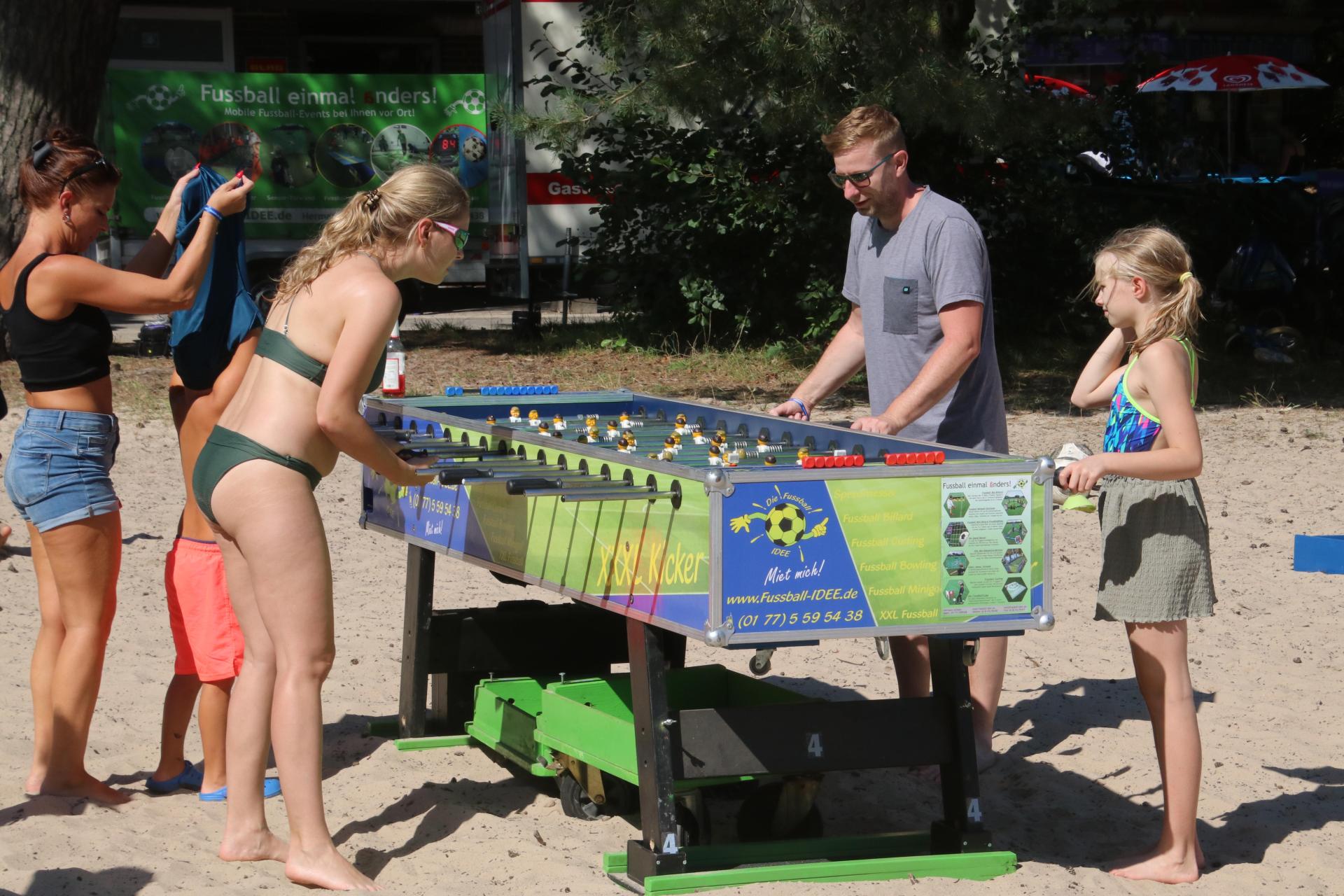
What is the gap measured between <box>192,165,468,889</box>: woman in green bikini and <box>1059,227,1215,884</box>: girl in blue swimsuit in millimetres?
1769

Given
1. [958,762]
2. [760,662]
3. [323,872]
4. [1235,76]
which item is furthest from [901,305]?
[1235,76]

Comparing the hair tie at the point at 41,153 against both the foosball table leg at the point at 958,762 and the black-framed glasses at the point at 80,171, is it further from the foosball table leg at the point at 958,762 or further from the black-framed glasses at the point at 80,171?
the foosball table leg at the point at 958,762

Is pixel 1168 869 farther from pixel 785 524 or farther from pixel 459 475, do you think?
pixel 459 475

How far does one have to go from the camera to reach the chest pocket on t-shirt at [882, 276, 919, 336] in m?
4.82

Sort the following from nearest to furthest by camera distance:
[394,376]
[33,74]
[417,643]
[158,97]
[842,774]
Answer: [842,774]
[417,643]
[394,376]
[33,74]
[158,97]

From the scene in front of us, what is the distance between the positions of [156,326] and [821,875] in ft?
36.4

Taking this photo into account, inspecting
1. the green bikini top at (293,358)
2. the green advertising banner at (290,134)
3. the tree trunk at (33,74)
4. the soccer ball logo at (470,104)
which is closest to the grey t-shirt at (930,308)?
the green bikini top at (293,358)

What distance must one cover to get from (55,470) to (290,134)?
11.3 m

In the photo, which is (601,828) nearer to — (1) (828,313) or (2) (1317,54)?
(1) (828,313)

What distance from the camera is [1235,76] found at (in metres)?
16.1

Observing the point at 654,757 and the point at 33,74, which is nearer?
the point at 654,757

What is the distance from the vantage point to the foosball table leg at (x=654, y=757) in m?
3.80

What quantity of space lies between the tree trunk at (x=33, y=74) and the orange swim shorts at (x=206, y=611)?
337 inches

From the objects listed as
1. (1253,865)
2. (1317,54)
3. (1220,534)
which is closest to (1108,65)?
(1317,54)
